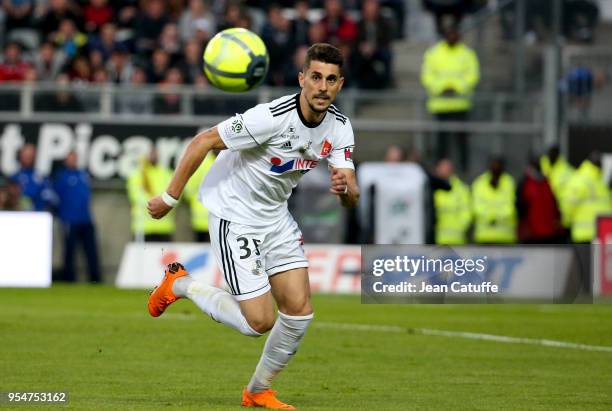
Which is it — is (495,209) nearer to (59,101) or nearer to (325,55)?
(59,101)

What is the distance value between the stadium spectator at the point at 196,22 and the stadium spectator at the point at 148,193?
2.91 m

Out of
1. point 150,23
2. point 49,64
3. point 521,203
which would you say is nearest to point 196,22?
point 150,23

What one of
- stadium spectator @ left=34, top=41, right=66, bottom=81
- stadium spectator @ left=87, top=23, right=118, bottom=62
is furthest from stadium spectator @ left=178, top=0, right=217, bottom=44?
stadium spectator @ left=34, top=41, right=66, bottom=81

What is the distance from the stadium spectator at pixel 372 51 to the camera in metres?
23.8

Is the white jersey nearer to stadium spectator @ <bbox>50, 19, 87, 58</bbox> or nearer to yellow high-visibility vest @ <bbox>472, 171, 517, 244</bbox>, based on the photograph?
yellow high-visibility vest @ <bbox>472, 171, 517, 244</bbox>

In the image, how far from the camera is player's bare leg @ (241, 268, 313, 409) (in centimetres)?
868

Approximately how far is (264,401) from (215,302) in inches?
29.3

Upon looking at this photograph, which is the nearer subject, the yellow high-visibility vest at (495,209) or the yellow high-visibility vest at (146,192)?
the yellow high-visibility vest at (495,209)

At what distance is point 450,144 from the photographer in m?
23.0

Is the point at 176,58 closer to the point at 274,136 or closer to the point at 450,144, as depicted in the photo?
the point at 450,144

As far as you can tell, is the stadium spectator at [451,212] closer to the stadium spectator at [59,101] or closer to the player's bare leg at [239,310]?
the stadium spectator at [59,101]

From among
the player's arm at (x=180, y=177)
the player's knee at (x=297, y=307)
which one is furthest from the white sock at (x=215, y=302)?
the player's arm at (x=180, y=177)

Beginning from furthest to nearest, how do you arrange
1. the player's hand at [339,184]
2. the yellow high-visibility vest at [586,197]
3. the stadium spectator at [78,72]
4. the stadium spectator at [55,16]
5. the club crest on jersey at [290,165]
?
the stadium spectator at [55,16] → the stadium spectator at [78,72] → the yellow high-visibility vest at [586,197] → the club crest on jersey at [290,165] → the player's hand at [339,184]

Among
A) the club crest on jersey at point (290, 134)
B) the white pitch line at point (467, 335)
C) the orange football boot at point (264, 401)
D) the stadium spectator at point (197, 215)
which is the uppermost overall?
the club crest on jersey at point (290, 134)
